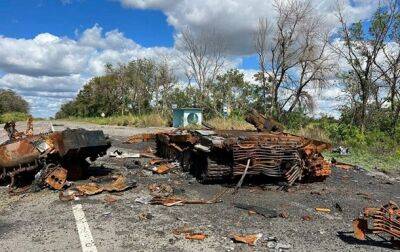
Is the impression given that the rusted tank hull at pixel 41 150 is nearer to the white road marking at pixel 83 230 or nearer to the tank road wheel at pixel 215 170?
the white road marking at pixel 83 230

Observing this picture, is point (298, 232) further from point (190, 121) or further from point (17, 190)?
point (190, 121)

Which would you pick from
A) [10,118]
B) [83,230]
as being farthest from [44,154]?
[10,118]

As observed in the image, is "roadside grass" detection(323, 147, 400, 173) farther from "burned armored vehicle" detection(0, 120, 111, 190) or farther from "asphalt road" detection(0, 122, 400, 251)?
"burned armored vehicle" detection(0, 120, 111, 190)

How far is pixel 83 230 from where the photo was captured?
5.89 meters

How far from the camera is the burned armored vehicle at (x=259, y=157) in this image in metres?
8.73

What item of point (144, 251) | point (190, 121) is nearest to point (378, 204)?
point (144, 251)

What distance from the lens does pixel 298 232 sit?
605 centimetres

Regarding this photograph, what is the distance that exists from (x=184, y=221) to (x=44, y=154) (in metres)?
3.45

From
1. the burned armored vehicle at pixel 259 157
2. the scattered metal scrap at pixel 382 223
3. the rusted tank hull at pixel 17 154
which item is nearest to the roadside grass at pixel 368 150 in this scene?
the burned armored vehicle at pixel 259 157

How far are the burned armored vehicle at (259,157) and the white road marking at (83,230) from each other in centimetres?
281

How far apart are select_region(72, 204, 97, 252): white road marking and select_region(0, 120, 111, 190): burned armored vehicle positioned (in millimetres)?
1496

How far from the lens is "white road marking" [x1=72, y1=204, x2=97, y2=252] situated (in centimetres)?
522

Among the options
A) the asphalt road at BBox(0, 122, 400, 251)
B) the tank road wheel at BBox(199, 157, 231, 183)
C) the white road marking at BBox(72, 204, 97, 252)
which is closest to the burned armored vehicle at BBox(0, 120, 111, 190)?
the asphalt road at BBox(0, 122, 400, 251)

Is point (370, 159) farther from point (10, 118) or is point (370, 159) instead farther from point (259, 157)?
point (10, 118)
